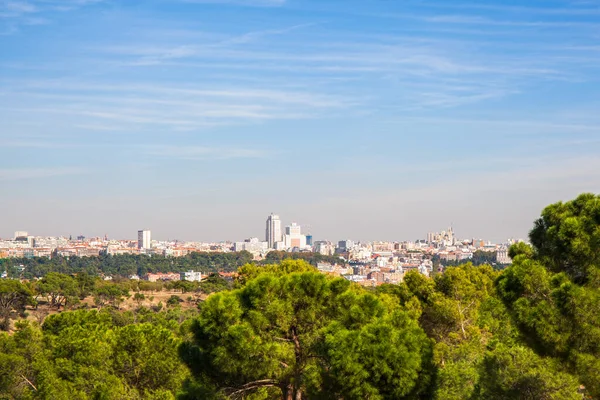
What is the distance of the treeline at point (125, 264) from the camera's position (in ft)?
392

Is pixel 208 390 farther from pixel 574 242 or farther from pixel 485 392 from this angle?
pixel 574 242

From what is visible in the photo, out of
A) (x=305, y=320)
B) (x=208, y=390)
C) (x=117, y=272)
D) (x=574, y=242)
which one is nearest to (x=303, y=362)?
(x=305, y=320)

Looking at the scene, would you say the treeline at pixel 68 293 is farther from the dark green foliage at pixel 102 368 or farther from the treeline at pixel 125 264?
the treeline at pixel 125 264

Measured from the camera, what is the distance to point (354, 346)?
10602mm

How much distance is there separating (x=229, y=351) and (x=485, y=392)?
3.89m

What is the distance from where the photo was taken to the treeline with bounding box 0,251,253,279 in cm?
11962

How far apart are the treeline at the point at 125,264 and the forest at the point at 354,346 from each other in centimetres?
10195

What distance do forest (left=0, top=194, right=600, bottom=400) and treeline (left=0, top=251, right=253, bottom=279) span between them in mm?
101948

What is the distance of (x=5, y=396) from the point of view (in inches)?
683

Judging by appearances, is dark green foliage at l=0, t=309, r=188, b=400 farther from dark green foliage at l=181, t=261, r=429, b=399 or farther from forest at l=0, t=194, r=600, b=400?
dark green foliage at l=181, t=261, r=429, b=399

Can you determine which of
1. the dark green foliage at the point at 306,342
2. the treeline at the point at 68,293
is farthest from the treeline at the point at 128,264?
the dark green foliage at the point at 306,342


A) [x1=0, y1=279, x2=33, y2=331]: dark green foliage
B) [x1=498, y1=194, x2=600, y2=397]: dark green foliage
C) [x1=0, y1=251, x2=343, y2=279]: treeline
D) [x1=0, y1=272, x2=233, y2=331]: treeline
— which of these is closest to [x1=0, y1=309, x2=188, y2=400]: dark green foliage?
[x1=498, y1=194, x2=600, y2=397]: dark green foliage

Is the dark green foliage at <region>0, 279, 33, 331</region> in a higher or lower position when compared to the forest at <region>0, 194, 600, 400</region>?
lower

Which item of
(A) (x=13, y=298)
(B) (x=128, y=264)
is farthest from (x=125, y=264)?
(A) (x=13, y=298)
